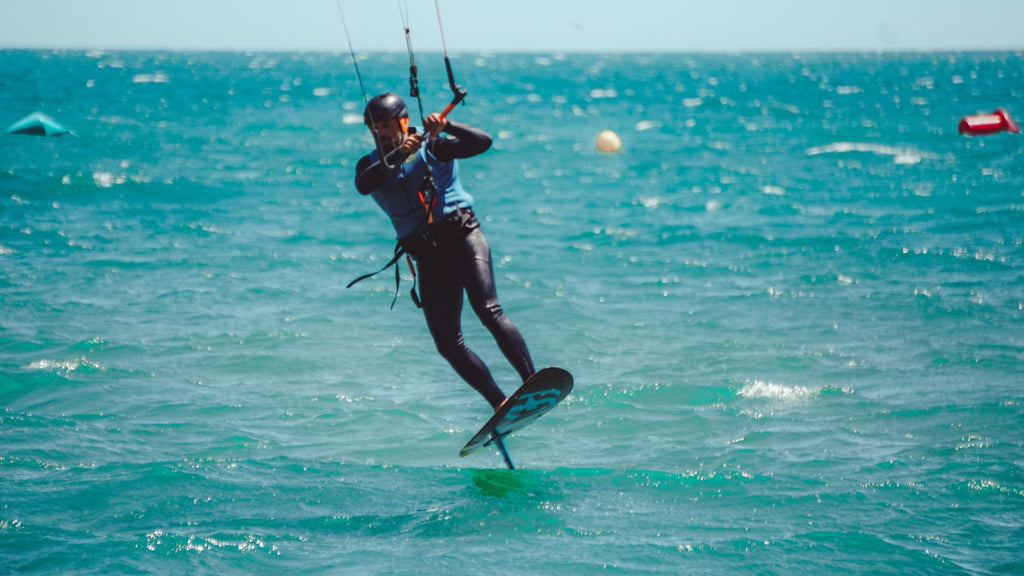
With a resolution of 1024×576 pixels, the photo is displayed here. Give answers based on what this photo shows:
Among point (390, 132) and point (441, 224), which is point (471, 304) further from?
point (390, 132)

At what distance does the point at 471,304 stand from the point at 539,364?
4941mm

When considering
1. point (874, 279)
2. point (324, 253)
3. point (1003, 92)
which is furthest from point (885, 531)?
point (1003, 92)

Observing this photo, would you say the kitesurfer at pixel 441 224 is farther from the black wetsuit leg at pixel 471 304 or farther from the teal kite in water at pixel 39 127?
the teal kite in water at pixel 39 127

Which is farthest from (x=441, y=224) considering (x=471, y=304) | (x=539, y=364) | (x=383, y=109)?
(x=539, y=364)

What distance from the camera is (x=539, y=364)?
10.8 meters

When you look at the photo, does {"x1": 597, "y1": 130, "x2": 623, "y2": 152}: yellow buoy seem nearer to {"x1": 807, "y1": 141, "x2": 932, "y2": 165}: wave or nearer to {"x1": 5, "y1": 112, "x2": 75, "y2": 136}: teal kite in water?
{"x1": 807, "y1": 141, "x2": 932, "y2": 165}: wave

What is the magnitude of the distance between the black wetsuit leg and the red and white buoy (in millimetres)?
25437

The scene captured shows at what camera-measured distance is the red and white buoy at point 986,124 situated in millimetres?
28125

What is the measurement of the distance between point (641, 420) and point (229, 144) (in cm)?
3117

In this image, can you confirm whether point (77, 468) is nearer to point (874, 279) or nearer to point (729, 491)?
point (729, 491)

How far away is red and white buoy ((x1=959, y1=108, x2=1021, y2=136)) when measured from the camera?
28.1m

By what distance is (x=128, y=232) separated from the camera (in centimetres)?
1844

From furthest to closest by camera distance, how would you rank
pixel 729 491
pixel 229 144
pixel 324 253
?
1. pixel 229 144
2. pixel 324 253
3. pixel 729 491

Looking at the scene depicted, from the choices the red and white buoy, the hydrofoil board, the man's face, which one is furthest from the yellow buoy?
the man's face
